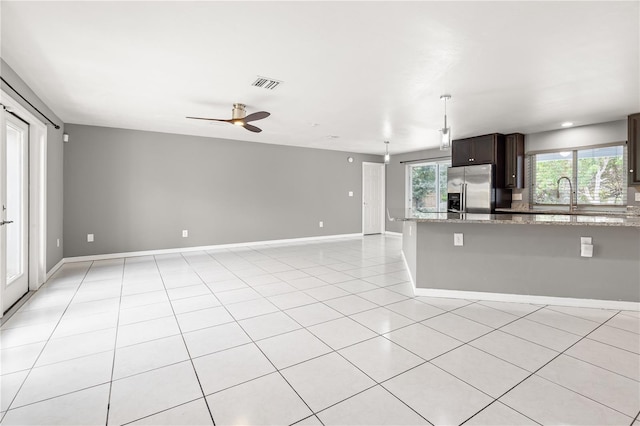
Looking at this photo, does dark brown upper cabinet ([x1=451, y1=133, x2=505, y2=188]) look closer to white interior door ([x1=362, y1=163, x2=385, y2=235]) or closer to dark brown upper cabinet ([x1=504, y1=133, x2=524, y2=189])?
dark brown upper cabinet ([x1=504, y1=133, x2=524, y2=189])

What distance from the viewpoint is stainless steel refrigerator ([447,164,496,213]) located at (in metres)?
5.75

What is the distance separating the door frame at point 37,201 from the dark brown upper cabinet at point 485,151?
6.74 meters

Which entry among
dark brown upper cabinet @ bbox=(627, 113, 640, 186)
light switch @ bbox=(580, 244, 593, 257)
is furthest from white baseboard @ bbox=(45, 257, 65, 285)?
dark brown upper cabinet @ bbox=(627, 113, 640, 186)

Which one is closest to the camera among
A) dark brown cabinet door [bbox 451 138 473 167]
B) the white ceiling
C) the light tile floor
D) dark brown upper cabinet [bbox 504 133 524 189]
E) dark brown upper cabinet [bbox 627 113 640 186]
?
the light tile floor

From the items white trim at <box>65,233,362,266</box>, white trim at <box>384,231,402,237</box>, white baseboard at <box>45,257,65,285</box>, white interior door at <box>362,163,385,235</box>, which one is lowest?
white baseboard at <box>45,257,65,285</box>

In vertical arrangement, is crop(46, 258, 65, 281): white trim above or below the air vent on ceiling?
below

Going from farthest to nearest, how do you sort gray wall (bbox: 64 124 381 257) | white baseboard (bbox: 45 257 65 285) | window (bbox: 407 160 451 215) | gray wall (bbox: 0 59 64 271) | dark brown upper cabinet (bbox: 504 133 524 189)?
1. window (bbox: 407 160 451 215)
2. dark brown upper cabinet (bbox: 504 133 524 189)
3. gray wall (bbox: 64 124 381 257)
4. white baseboard (bbox: 45 257 65 285)
5. gray wall (bbox: 0 59 64 271)

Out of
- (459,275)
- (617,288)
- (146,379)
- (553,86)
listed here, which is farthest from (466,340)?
(553,86)

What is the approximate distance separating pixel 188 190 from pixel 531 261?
5591mm

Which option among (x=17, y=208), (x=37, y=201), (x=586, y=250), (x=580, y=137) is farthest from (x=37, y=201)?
(x=580, y=137)

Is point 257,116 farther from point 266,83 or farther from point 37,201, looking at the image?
point 37,201

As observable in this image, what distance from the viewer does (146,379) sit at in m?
1.80

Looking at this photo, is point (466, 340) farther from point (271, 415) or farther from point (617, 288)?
point (617, 288)

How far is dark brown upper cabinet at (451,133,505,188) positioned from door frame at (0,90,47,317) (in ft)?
22.1
